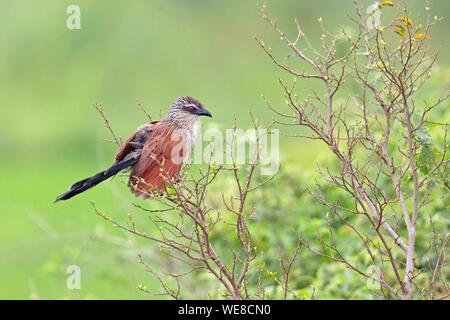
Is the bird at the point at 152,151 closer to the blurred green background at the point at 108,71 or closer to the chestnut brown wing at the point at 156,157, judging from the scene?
the chestnut brown wing at the point at 156,157

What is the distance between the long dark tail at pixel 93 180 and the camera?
362cm

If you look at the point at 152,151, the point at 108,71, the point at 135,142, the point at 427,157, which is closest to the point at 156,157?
the point at 152,151

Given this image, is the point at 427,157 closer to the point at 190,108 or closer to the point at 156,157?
the point at 156,157

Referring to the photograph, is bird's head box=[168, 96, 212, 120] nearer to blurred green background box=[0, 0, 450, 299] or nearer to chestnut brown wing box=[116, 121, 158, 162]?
chestnut brown wing box=[116, 121, 158, 162]

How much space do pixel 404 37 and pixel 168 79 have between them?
6809mm

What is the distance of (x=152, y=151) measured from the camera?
3.80 metres

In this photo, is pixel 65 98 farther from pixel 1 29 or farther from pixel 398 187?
pixel 398 187

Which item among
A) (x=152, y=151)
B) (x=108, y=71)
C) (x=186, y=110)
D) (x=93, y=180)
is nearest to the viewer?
(x=93, y=180)

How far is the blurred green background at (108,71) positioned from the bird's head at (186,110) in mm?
4920

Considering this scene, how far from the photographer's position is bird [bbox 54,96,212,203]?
3693 mm

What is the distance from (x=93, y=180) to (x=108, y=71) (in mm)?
6502

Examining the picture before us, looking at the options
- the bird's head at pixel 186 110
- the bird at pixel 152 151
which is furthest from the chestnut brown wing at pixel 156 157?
the bird's head at pixel 186 110

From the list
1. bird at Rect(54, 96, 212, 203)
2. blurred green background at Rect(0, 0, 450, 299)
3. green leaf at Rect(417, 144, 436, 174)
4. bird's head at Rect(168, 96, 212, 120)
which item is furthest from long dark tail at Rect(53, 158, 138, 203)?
blurred green background at Rect(0, 0, 450, 299)
